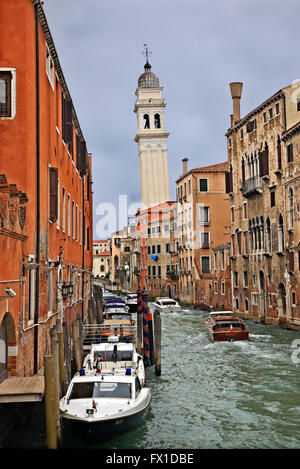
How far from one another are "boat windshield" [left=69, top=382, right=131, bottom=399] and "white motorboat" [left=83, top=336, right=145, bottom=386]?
2.24 m

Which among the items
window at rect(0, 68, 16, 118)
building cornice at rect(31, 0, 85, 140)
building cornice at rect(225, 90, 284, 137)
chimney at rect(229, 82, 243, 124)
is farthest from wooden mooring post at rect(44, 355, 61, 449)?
chimney at rect(229, 82, 243, 124)

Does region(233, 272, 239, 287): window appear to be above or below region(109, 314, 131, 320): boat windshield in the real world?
above

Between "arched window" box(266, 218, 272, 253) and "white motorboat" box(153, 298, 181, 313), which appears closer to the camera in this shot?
"arched window" box(266, 218, 272, 253)

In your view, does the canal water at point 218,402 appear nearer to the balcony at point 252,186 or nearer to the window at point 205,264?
the balcony at point 252,186

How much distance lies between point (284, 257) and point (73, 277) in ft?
37.0

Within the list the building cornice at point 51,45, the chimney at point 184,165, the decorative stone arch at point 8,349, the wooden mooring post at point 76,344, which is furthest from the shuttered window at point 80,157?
the chimney at point 184,165

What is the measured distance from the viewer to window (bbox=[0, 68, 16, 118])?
11.8 meters

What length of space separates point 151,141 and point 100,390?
7080 centimetres

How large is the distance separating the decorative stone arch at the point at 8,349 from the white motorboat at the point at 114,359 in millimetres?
4035

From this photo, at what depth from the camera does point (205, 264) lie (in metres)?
46.1

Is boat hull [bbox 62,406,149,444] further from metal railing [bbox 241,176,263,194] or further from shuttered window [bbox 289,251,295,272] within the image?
metal railing [bbox 241,176,263,194]

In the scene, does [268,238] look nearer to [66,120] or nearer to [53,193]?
[66,120]

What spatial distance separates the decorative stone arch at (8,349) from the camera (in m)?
10.0

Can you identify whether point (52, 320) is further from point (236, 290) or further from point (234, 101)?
point (234, 101)
